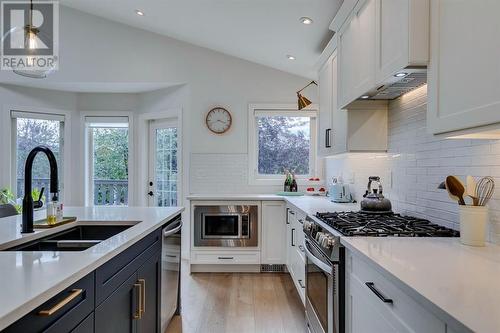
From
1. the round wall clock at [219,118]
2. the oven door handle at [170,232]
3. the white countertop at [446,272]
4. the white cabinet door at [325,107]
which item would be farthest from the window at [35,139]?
the white countertop at [446,272]

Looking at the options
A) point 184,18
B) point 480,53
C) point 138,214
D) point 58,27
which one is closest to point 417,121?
point 480,53

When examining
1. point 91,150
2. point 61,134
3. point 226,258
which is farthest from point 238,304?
point 61,134

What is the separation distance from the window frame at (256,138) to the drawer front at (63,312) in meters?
3.41

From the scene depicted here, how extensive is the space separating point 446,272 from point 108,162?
5.03m

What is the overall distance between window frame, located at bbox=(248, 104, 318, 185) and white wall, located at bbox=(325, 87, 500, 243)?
1670 mm

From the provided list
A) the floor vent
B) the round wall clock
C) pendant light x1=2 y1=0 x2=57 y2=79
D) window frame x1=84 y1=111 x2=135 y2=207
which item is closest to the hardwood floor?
the floor vent

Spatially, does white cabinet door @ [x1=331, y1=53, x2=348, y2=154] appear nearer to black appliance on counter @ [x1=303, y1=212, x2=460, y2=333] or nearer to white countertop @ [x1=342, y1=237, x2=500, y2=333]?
black appliance on counter @ [x1=303, y1=212, x2=460, y2=333]

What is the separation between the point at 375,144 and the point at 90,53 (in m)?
4.04

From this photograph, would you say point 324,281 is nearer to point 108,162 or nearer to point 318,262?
point 318,262

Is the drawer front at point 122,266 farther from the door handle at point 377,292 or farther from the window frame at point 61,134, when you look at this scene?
the window frame at point 61,134

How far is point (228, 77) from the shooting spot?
15.0 feet

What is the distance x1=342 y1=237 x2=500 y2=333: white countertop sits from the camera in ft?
2.49

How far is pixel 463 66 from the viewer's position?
3.82ft

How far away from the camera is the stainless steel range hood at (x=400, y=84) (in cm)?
162
